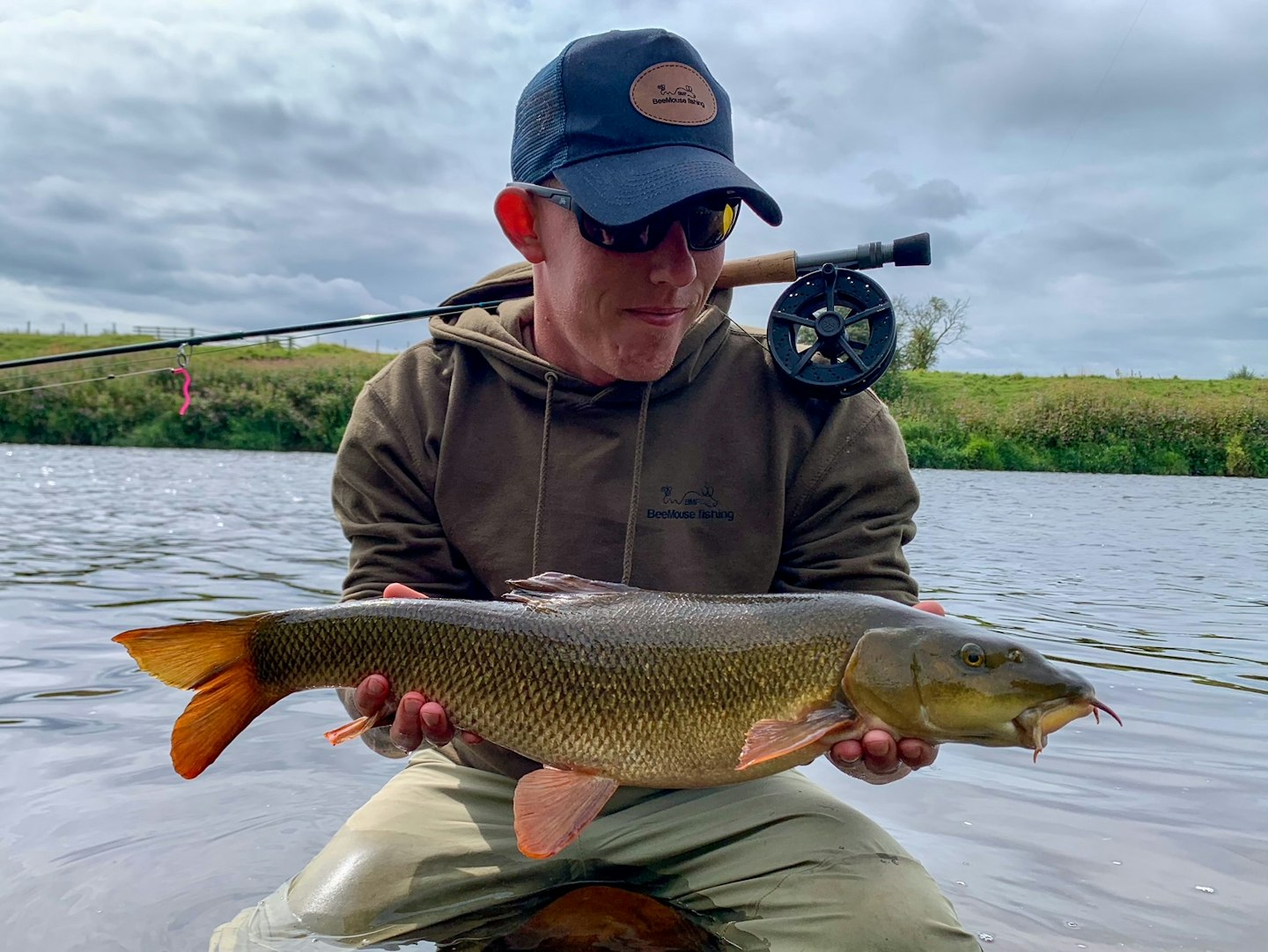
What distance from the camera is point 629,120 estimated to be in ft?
9.39

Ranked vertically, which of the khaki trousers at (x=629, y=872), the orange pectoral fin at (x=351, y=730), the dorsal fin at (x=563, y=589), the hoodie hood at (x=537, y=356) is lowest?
the khaki trousers at (x=629, y=872)

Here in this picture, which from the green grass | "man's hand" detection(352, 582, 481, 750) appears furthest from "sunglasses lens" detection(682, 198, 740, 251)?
the green grass

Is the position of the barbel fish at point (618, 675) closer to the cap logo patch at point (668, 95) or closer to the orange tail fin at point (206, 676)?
the orange tail fin at point (206, 676)

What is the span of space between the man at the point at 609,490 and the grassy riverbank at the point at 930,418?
1154 inches

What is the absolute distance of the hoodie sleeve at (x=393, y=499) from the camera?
3.12m

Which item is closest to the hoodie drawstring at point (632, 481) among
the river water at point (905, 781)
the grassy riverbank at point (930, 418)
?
the river water at point (905, 781)

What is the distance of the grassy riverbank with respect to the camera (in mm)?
31594

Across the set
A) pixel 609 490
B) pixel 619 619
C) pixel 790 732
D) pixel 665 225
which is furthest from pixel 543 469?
pixel 790 732

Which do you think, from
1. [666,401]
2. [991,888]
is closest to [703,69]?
[666,401]

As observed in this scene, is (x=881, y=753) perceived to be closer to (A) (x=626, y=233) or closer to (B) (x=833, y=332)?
(B) (x=833, y=332)

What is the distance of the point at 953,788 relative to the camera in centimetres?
409

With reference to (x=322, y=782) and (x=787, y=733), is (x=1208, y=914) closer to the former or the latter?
(x=787, y=733)

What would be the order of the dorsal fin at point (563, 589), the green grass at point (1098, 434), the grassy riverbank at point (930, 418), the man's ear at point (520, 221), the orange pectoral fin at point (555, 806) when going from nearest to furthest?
the orange pectoral fin at point (555, 806) < the dorsal fin at point (563, 589) < the man's ear at point (520, 221) < the green grass at point (1098, 434) < the grassy riverbank at point (930, 418)

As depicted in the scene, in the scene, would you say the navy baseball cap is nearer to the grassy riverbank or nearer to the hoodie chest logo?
the hoodie chest logo
